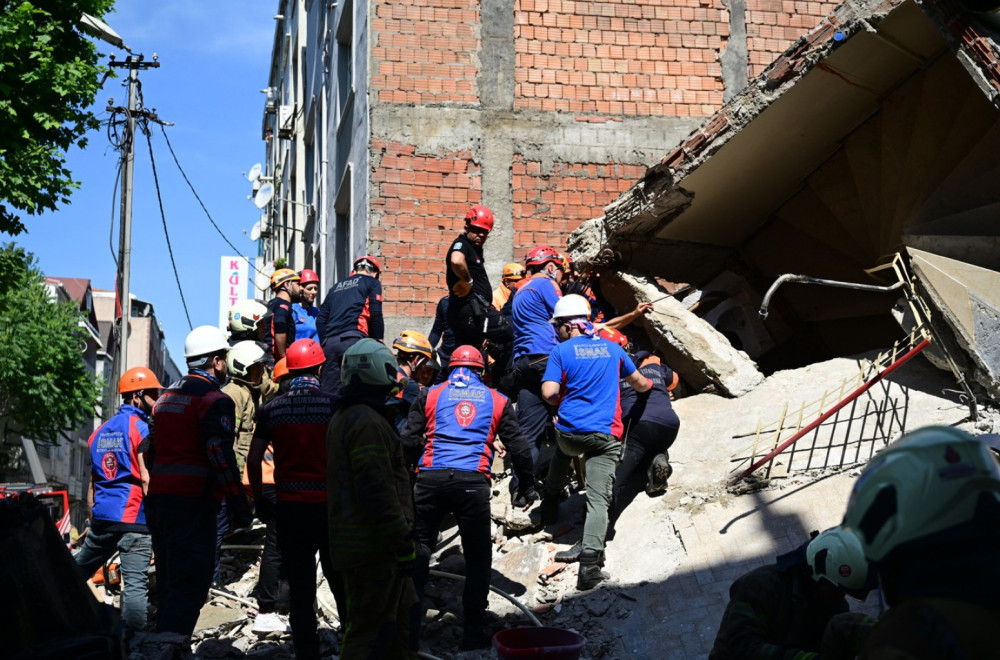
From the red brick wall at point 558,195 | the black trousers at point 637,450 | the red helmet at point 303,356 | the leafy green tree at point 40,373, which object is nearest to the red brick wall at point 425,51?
the red brick wall at point 558,195

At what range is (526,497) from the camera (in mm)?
7805

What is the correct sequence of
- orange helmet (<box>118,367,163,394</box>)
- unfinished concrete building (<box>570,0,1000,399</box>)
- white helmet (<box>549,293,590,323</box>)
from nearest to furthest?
1. orange helmet (<box>118,367,163,394</box>)
2. white helmet (<box>549,293,590,323</box>)
3. unfinished concrete building (<box>570,0,1000,399</box>)

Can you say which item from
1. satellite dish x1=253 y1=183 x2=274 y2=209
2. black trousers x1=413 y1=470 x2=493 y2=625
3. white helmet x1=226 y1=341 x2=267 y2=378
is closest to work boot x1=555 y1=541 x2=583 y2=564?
black trousers x1=413 y1=470 x2=493 y2=625

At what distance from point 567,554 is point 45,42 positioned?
943cm

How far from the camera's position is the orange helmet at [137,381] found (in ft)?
22.9

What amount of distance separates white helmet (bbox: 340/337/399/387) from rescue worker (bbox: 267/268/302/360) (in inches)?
158

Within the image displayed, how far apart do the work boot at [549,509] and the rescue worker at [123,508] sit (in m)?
2.72

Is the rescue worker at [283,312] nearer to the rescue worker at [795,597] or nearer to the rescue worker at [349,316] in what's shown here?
the rescue worker at [349,316]

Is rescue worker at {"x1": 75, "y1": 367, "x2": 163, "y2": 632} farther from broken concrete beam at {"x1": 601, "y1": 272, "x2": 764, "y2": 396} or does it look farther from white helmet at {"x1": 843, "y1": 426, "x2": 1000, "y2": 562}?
white helmet at {"x1": 843, "y1": 426, "x2": 1000, "y2": 562}

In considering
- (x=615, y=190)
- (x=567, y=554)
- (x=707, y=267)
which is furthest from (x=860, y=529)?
(x=615, y=190)

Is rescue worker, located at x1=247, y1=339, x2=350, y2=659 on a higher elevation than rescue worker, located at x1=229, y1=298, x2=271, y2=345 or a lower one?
lower

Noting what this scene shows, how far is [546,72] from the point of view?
12328 millimetres

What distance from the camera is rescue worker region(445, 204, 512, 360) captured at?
858 centimetres

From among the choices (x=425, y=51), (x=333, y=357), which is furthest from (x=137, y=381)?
(x=425, y=51)
